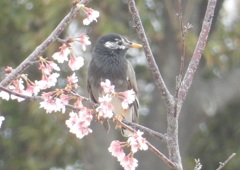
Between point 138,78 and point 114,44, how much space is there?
421 centimetres

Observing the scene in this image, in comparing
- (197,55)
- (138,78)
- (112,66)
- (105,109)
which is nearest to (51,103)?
(105,109)

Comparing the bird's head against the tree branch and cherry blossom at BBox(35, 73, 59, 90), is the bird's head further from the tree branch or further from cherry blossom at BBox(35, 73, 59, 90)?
the tree branch

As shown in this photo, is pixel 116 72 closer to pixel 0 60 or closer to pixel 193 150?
pixel 0 60

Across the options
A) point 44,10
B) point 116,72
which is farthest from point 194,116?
point 116,72

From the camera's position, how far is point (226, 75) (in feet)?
28.3

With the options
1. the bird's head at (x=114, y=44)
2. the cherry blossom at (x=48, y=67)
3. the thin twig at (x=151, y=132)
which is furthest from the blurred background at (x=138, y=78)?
the thin twig at (x=151, y=132)

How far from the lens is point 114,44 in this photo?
4.84 meters

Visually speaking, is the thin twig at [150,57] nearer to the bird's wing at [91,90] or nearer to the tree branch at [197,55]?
the tree branch at [197,55]

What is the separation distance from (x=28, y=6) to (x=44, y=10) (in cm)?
49

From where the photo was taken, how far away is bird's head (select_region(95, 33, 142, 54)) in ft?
15.5

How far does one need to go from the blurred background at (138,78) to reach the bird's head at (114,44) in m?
2.74

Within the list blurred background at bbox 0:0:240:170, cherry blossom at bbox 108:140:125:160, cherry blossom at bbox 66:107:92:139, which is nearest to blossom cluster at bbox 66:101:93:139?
cherry blossom at bbox 66:107:92:139

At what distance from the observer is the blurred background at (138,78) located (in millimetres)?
8148

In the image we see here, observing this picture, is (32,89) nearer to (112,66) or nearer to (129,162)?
(129,162)
